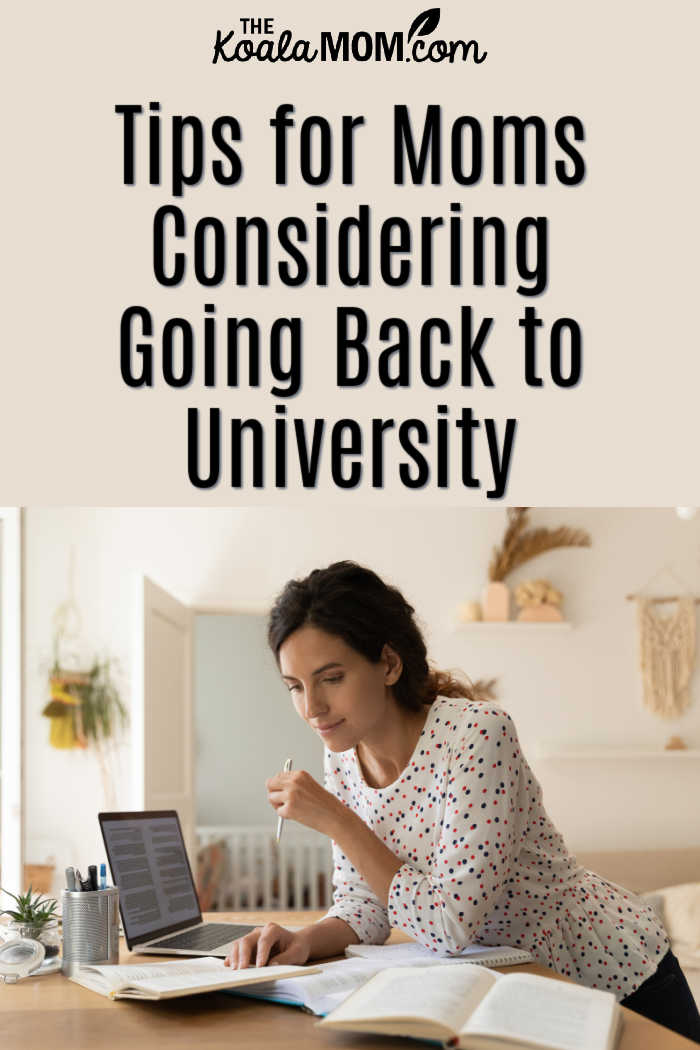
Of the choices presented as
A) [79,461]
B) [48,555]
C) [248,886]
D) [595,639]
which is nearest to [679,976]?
[79,461]

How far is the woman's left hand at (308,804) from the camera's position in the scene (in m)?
1.54

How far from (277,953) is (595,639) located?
4.10m

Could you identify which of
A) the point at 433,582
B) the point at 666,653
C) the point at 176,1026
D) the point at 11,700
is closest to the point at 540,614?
the point at 433,582

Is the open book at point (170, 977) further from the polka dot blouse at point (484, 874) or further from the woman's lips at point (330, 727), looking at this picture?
the woman's lips at point (330, 727)

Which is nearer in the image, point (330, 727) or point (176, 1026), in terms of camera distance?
point (176, 1026)

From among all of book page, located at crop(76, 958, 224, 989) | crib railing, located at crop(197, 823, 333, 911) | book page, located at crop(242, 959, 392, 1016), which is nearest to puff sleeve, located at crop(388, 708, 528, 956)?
book page, located at crop(242, 959, 392, 1016)

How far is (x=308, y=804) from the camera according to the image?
1.55 m

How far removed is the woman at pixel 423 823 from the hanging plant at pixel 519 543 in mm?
Answer: 3532

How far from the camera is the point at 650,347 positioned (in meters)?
3.38

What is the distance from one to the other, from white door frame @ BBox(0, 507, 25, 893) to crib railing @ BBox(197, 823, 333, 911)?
2.06 meters

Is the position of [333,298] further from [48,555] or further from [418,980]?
[48,555]

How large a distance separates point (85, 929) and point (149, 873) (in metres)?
0.28

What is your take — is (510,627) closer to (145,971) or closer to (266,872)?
(266,872)

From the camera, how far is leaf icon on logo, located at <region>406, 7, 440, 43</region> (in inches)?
101
